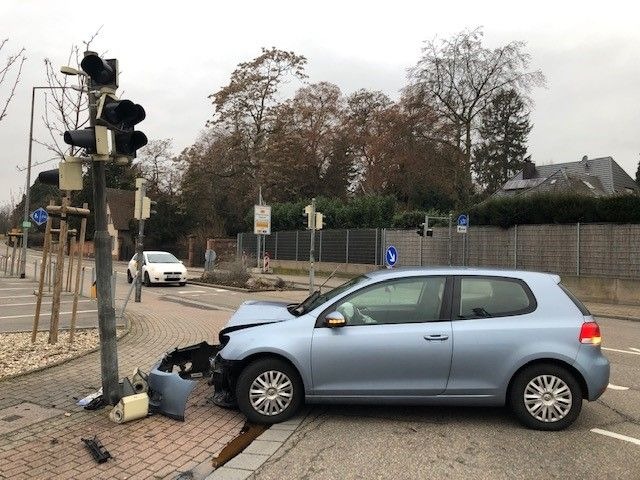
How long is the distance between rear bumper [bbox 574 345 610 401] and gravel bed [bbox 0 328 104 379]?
600 centimetres

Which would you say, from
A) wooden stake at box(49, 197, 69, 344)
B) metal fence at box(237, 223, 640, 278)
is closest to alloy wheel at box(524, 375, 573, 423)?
wooden stake at box(49, 197, 69, 344)

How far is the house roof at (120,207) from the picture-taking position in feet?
205

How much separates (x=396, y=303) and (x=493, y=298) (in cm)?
91

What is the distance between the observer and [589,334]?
16.7 ft

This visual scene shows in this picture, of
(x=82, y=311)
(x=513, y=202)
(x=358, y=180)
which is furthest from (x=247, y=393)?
(x=358, y=180)

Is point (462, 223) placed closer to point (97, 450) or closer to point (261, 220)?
point (261, 220)

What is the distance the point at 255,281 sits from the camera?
74.6 feet

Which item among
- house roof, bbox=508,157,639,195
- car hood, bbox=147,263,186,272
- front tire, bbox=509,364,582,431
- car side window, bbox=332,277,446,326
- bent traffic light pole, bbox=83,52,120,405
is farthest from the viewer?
house roof, bbox=508,157,639,195

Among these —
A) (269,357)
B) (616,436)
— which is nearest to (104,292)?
(269,357)

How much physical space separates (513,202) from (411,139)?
1535 cm

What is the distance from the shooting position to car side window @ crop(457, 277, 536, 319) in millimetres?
5230

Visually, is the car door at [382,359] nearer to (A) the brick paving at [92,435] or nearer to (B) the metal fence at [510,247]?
(A) the brick paving at [92,435]

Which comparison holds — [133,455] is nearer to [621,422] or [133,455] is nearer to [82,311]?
Answer: [621,422]

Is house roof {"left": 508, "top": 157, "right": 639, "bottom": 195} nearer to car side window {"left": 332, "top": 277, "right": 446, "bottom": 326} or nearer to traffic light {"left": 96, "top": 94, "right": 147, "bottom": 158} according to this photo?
car side window {"left": 332, "top": 277, "right": 446, "bottom": 326}
